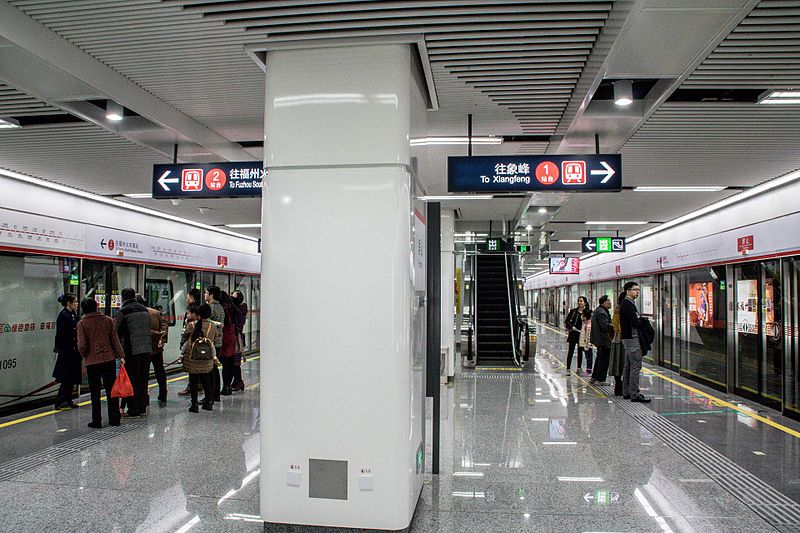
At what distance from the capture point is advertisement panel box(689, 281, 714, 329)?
33.8ft

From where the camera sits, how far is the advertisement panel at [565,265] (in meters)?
21.6

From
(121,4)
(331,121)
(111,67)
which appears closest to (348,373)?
(331,121)

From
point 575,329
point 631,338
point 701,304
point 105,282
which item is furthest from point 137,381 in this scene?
point 701,304

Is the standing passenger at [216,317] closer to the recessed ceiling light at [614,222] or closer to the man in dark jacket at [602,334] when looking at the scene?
the man in dark jacket at [602,334]

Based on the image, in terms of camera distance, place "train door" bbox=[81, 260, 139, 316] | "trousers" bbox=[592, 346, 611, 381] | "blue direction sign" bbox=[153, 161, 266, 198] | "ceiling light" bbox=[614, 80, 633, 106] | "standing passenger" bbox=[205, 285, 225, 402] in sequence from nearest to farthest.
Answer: "ceiling light" bbox=[614, 80, 633, 106] → "blue direction sign" bbox=[153, 161, 266, 198] → "standing passenger" bbox=[205, 285, 225, 402] → "train door" bbox=[81, 260, 139, 316] → "trousers" bbox=[592, 346, 611, 381]

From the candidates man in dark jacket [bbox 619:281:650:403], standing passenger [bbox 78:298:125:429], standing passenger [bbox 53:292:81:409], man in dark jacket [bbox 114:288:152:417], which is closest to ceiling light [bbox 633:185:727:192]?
man in dark jacket [bbox 619:281:650:403]

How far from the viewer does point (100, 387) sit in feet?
20.9

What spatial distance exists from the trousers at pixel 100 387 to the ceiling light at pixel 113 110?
290 cm

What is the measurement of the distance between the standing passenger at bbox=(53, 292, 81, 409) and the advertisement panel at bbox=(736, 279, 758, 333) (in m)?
10.1

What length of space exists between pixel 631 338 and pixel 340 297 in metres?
6.24

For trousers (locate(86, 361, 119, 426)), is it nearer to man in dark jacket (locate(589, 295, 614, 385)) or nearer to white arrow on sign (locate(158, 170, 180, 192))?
white arrow on sign (locate(158, 170, 180, 192))

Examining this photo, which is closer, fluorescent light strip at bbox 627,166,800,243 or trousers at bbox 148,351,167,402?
fluorescent light strip at bbox 627,166,800,243

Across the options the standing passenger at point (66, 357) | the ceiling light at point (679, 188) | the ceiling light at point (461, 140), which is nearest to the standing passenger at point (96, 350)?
the standing passenger at point (66, 357)

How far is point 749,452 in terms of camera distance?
545cm
